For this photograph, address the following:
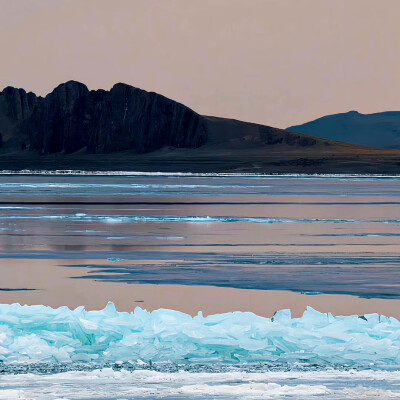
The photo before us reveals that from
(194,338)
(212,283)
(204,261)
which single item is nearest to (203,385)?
(194,338)

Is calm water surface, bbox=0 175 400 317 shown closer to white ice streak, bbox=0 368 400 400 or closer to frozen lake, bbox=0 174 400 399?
frozen lake, bbox=0 174 400 399

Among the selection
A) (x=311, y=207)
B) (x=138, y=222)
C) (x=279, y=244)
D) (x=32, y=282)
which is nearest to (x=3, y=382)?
(x=32, y=282)

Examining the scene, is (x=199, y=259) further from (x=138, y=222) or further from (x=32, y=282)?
(x=138, y=222)

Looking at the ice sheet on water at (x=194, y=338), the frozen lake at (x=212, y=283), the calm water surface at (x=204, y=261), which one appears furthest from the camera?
the calm water surface at (x=204, y=261)

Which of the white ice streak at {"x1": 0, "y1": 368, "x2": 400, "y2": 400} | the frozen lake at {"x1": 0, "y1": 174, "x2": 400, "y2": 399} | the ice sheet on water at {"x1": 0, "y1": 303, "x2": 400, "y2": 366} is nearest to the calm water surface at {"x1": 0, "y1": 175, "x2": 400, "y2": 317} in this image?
the frozen lake at {"x1": 0, "y1": 174, "x2": 400, "y2": 399}

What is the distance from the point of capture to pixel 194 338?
6629 millimetres

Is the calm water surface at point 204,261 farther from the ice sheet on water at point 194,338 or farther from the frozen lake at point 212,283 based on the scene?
the ice sheet on water at point 194,338

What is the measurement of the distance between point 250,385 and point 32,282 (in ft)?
17.2

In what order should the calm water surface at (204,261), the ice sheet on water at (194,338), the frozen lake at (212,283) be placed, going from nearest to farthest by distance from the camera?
the frozen lake at (212,283)
the ice sheet on water at (194,338)
the calm water surface at (204,261)

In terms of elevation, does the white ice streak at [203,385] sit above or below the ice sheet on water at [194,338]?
below

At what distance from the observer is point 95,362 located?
6.24 m

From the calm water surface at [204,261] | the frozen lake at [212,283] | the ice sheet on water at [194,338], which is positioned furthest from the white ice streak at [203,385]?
the calm water surface at [204,261]

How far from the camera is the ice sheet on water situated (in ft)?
20.8

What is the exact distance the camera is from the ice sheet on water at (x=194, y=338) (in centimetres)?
634
